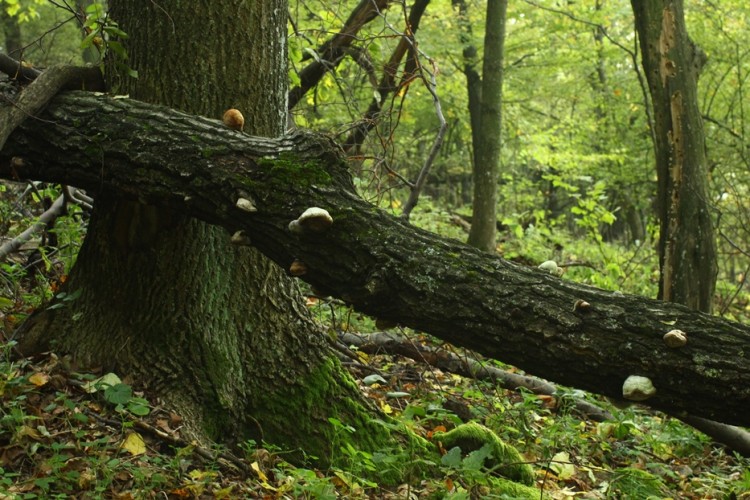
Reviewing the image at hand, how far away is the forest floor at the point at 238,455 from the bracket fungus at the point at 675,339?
1.12 m

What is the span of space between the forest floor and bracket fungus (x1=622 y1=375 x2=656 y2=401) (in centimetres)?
99

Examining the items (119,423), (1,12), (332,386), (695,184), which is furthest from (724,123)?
(1,12)

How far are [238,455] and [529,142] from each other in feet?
46.3

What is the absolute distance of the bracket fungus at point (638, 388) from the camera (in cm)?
240

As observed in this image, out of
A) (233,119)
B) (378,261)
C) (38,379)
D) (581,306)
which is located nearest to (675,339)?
(581,306)

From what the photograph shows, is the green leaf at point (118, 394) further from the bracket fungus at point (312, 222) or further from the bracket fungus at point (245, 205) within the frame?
the bracket fungus at point (312, 222)

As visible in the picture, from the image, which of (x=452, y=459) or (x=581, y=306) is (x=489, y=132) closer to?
(x=452, y=459)

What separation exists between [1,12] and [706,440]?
17.0m

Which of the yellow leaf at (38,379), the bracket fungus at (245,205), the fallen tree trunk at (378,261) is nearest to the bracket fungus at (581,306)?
the fallen tree trunk at (378,261)

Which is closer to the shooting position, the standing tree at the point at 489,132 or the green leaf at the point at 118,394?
the green leaf at the point at 118,394

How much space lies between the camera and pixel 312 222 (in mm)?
2750

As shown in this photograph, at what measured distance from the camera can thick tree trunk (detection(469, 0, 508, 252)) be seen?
10.4 metres

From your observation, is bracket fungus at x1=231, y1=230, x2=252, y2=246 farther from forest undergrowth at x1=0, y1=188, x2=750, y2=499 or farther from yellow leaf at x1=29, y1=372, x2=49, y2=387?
yellow leaf at x1=29, y1=372, x2=49, y2=387

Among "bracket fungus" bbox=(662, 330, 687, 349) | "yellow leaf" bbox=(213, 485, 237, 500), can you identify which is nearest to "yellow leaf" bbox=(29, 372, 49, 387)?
"yellow leaf" bbox=(213, 485, 237, 500)
